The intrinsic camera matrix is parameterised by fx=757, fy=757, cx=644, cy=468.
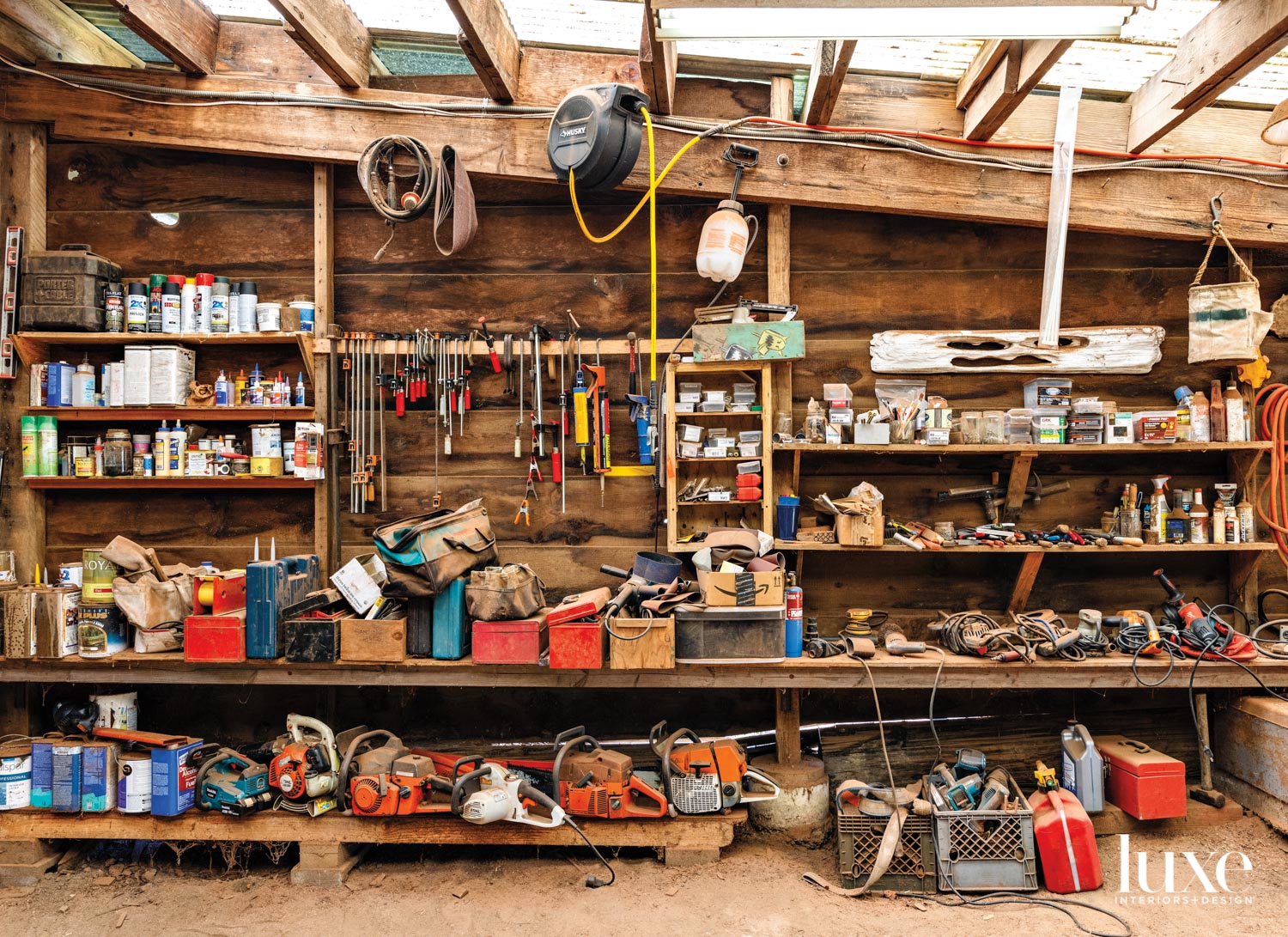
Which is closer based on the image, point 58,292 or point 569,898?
point 569,898

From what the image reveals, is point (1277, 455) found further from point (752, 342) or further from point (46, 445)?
point (46, 445)

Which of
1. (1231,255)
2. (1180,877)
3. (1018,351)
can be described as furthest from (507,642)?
(1231,255)

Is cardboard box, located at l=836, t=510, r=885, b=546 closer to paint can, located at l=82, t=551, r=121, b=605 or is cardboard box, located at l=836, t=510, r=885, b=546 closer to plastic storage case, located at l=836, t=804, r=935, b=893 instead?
plastic storage case, located at l=836, t=804, r=935, b=893

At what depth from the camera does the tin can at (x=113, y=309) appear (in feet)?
11.7

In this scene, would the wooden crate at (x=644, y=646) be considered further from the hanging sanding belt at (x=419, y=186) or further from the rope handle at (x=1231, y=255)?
the rope handle at (x=1231, y=255)

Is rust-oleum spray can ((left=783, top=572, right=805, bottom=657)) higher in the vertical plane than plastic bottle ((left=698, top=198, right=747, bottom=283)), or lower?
lower

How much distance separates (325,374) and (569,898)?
101 inches

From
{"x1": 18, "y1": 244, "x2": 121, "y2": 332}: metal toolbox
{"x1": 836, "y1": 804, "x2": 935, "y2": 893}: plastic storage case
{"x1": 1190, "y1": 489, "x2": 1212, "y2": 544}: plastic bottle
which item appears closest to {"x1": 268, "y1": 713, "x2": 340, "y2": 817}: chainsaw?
{"x1": 836, "y1": 804, "x2": 935, "y2": 893}: plastic storage case

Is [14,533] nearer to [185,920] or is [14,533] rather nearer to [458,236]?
[185,920]

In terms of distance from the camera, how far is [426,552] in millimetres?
2980

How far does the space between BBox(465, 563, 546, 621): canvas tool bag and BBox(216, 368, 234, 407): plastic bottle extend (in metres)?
1.54

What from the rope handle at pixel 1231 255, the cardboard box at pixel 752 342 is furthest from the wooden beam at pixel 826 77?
the rope handle at pixel 1231 255

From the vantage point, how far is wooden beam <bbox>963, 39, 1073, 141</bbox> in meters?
2.81

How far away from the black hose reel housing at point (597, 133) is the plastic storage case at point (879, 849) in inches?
111
